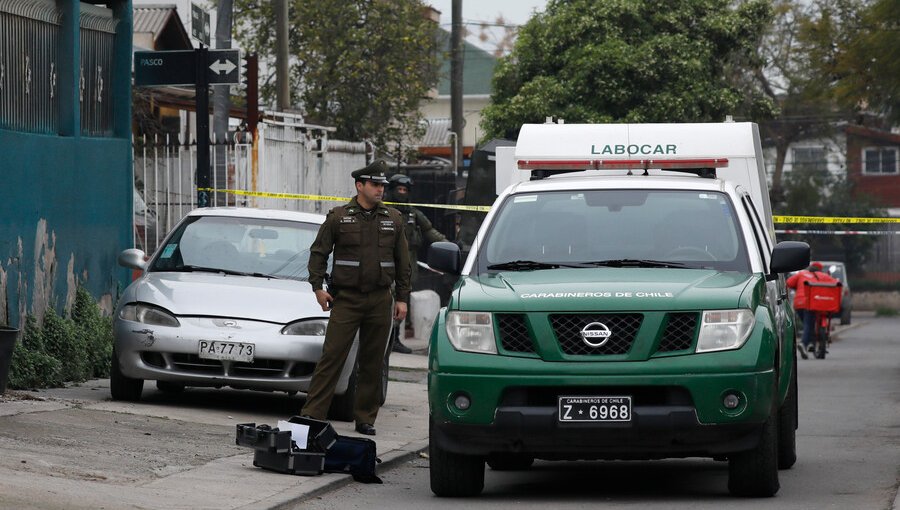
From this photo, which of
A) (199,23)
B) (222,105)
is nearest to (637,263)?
(199,23)

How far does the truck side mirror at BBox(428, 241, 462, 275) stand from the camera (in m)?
9.39

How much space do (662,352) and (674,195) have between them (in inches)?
65.5

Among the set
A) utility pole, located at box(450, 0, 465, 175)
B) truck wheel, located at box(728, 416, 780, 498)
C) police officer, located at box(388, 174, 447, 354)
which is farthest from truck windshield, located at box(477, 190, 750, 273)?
utility pole, located at box(450, 0, 465, 175)

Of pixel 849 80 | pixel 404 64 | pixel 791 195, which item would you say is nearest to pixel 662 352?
pixel 849 80

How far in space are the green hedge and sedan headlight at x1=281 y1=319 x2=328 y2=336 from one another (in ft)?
7.08

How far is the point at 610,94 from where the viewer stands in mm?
33562

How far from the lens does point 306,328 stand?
11.7 metres

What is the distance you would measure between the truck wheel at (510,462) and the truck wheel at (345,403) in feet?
6.35

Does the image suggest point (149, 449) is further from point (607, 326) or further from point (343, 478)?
point (607, 326)

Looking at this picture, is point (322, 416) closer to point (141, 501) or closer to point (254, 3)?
point (141, 501)

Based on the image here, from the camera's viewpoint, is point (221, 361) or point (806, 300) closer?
point (221, 361)

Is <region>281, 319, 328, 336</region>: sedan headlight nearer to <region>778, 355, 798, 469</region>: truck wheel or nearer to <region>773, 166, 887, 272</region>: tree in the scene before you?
<region>778, 355, 798, 469</region>: truck wheel

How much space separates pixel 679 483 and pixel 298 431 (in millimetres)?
2238

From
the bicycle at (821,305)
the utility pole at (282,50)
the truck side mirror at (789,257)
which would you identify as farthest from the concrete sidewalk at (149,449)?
the bicycle at (821,305)
